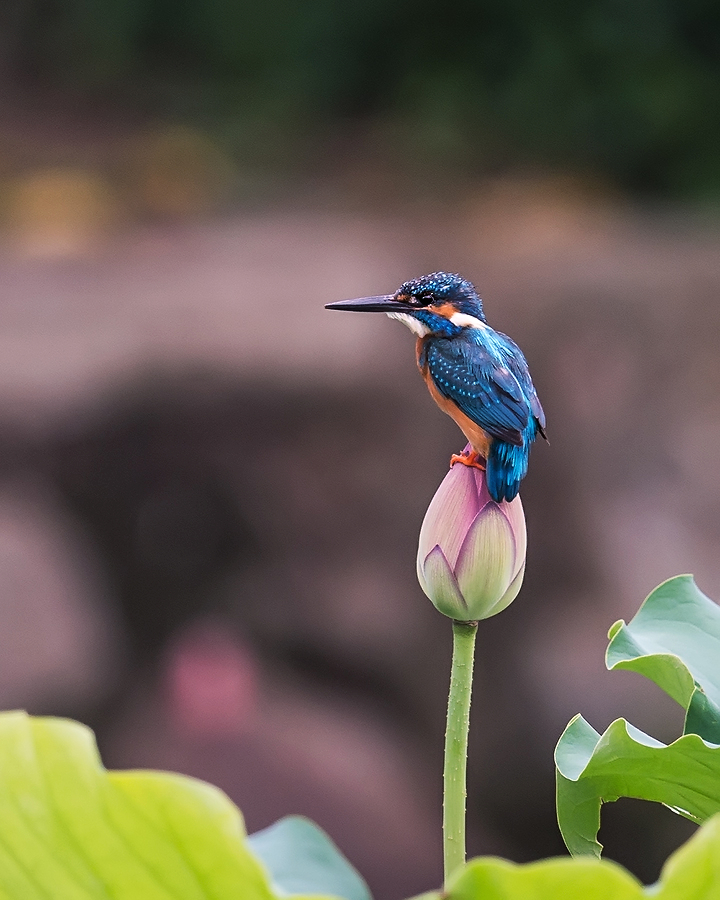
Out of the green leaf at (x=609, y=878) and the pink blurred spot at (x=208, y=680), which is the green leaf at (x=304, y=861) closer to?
the green leaf at (x=609, y=878)

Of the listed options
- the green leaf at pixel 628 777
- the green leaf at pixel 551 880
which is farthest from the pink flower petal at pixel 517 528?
the green leaf at pixel 551 880

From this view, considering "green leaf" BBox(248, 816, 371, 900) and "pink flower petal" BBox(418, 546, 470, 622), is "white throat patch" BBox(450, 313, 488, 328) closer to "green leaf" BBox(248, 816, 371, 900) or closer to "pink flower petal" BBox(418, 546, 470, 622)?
"pink flower petal" BBox(418, 546, 470, 622)

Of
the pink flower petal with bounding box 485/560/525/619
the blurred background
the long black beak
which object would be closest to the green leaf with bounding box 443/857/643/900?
the pink flower petal with bounding box 485/560/525/619

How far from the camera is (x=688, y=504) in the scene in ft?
11.3

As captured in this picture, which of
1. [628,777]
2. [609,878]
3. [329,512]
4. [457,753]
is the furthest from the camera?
[329,512]

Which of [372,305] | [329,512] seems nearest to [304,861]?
[372,305]

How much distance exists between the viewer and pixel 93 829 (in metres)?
0.53

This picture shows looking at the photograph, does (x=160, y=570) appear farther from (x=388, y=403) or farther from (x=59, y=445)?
(x=388, y=403)

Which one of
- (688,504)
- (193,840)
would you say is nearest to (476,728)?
(688,504)

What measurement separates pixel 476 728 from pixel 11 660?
50.0 inches

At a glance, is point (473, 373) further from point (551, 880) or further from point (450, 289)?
point (551, 880)

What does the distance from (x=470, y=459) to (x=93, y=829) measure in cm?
32

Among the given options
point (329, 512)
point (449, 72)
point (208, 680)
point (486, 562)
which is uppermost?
point (449, 72)

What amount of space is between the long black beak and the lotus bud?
0.12 metres
